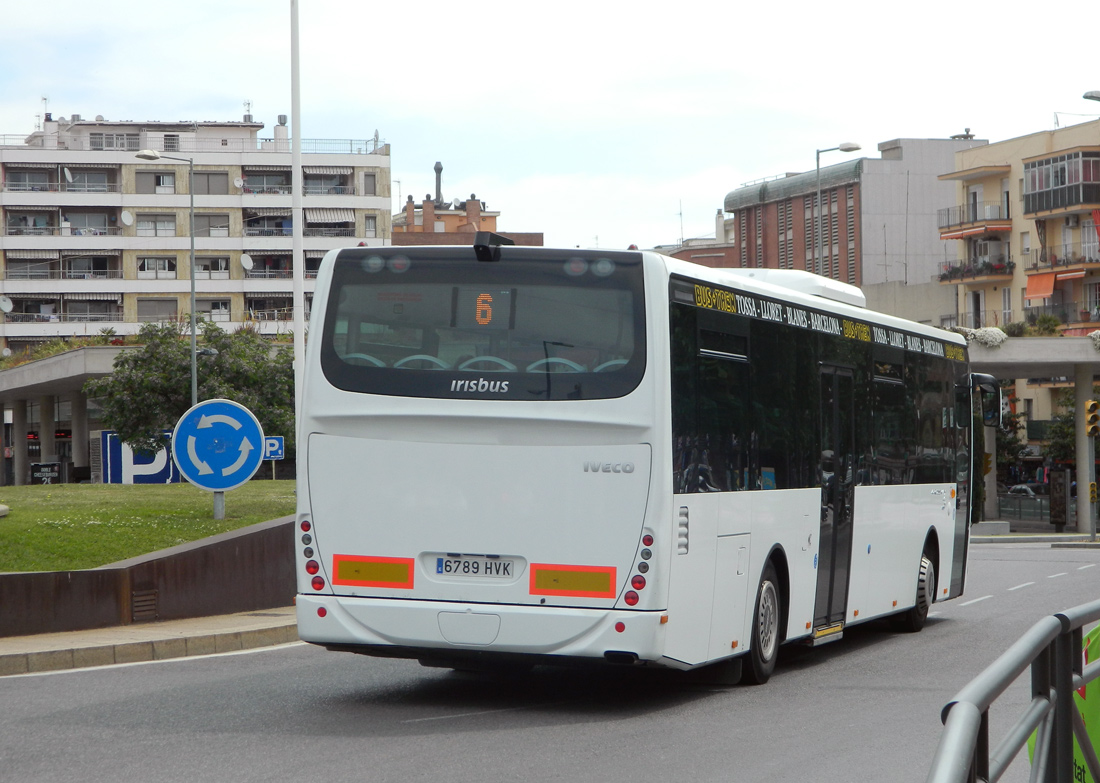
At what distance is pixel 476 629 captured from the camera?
9.29 m

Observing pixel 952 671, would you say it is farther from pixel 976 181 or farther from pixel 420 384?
pixel 976 181

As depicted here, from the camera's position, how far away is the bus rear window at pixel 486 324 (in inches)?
372

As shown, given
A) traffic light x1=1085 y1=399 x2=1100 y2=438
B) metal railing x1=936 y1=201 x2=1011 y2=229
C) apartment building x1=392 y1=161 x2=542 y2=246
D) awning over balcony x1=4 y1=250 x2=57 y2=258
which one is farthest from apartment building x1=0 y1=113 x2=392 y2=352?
traffic light x1=1085 y1=399 x2=1100 y2=438

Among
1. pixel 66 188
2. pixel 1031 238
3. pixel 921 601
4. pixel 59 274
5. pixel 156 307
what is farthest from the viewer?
pixel 156 307

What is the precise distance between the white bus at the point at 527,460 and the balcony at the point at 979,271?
73445mm

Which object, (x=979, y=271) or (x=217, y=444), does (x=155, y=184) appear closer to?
(x=979, y=271)

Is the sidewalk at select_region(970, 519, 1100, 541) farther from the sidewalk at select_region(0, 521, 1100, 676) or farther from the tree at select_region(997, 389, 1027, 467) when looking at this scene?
the sidewalk at select_region(0, 521, 1100, 676)

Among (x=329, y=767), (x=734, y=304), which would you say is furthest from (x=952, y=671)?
(x=329, y=767)

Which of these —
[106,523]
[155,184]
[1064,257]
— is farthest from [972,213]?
[106,523]

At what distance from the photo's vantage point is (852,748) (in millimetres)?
8297

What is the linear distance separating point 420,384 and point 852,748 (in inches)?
140

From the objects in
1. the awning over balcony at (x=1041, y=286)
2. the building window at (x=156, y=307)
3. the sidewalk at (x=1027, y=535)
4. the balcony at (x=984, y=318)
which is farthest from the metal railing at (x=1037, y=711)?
the building window at (x=156, y=307)

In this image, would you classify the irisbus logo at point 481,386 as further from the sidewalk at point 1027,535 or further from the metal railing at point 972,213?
the metal railing at point 972,213

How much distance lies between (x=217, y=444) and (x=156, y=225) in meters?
83.4
